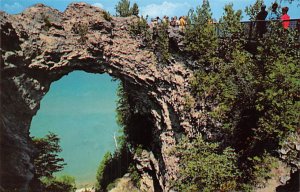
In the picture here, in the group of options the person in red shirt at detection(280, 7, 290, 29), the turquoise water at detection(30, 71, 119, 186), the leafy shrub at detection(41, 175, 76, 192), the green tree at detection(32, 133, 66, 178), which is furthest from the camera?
the turquoise water at detection(30, 71, 119, 186)

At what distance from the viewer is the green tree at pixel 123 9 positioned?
2673 centimetres

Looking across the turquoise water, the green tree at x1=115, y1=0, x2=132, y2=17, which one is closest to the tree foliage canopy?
the green tree at x1=115, y1=0, x2=132, y2=17

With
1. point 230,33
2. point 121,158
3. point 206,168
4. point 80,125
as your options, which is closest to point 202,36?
point 230,33

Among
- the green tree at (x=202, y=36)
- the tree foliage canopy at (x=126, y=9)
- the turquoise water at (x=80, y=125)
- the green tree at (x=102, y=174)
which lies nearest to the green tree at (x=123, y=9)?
the tree foliage canopy at (x=126, y=9)

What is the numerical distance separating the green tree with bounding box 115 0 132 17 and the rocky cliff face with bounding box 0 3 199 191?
407 cm

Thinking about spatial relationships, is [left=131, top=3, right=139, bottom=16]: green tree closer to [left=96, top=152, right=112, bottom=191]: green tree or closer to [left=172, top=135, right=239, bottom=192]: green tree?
[left=172, top=135, right=239, bottom=192]: green tree

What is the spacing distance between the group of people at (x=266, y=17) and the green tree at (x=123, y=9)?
1062cm

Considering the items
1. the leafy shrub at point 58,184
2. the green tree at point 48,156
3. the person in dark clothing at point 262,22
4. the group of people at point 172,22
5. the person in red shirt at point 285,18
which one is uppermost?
the group of people at point 172,22

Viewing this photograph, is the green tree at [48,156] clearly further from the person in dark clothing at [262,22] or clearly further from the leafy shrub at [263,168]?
the person in dark clothing at [262,22]

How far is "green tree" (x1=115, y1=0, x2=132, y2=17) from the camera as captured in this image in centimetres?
2673

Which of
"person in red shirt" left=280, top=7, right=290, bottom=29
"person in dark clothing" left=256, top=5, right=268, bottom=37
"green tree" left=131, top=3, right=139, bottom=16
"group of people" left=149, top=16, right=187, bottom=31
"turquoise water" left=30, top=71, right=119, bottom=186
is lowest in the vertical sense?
"person in red shirt" left=280, top=7, right=290, bottom=29

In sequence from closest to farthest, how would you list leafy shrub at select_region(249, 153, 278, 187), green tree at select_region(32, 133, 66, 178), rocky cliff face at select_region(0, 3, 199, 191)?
1. leafy shrub at select_region(249, 153, 278, 187)
2. rocky cliff face at select_region(0, 3, 199, 191)
3. green tree at select_region(32, 133, 66, 178)

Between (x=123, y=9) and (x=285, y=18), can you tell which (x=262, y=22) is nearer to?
(x=285, y=18)

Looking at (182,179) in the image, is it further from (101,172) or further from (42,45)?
(101,172)
